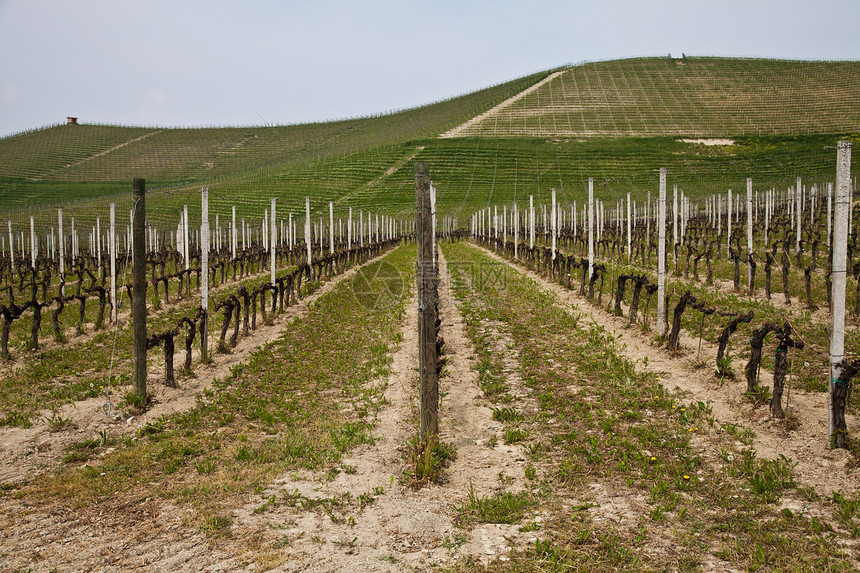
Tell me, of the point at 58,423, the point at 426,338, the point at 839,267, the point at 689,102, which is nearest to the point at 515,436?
the point at 426,338

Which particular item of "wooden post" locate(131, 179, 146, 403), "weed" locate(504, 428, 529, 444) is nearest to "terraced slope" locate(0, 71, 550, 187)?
"wooden post" locate(131, 179, 146, 403)

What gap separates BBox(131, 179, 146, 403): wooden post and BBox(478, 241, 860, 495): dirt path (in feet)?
22.4

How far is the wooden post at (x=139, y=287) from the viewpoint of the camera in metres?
7.62

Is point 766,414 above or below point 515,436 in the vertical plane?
above

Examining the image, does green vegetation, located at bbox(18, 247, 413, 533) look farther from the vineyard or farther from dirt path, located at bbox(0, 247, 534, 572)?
dirt path, located at bbox(0, 247, 534, 572)

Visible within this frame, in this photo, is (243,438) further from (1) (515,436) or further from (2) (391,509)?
(1) (515,436)

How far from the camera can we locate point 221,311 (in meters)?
14.1

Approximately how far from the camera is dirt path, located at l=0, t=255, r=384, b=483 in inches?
230

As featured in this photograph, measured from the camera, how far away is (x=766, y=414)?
20.6ft

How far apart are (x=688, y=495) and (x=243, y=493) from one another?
12.2 feet

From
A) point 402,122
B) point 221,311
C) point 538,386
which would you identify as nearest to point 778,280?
point 538,386

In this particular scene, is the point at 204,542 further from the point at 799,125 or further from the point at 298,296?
the point at 799,125

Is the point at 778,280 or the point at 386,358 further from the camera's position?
the point at 778,280

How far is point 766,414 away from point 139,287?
7.69m
